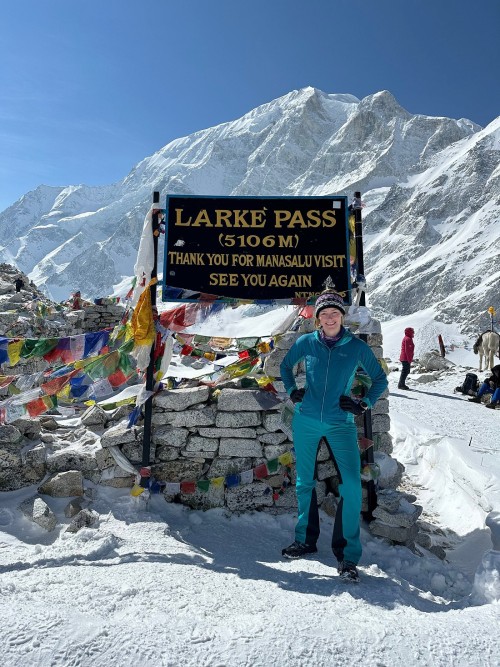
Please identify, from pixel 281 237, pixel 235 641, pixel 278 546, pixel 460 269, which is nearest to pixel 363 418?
pixel 278 546

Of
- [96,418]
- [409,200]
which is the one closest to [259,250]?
[96,418]

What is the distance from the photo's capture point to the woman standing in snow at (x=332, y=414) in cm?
356

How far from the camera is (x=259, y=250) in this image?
4.89 metres

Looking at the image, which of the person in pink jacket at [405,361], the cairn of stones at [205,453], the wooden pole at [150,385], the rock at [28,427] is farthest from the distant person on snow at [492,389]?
the rock at [28,427]

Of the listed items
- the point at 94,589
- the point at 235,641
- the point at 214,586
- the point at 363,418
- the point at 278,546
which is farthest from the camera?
the point at 363,418

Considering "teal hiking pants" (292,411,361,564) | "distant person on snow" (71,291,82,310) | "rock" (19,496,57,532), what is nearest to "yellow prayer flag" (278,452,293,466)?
"teal hiking pants" (292,411,361,564)

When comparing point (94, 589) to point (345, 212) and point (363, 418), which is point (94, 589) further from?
point (345, 212)

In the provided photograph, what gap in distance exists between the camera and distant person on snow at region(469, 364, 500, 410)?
→ 1044cm

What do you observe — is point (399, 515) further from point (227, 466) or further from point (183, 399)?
point (183, 399)

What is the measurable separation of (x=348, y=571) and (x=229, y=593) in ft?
3.10

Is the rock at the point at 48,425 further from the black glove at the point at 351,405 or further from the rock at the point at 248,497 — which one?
the black glove at the point at 351,405

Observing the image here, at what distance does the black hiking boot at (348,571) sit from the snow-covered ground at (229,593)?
7 cm

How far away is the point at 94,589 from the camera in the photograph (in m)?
2.77

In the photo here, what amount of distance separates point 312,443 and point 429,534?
2.04 meters
